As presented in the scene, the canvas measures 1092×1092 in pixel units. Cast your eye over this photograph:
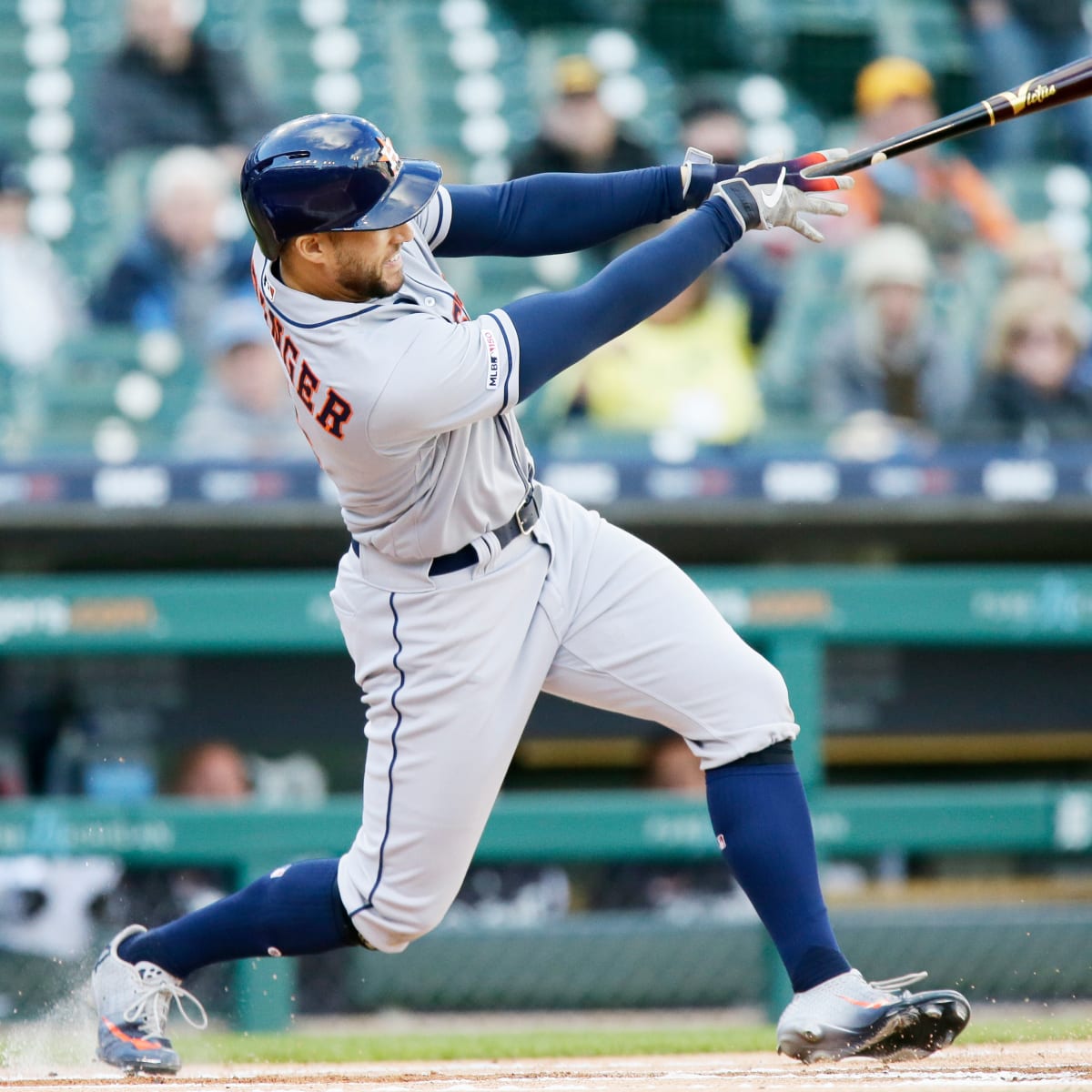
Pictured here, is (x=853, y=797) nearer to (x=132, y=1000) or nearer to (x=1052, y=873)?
(x=1052, y=873)

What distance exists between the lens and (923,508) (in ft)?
16.9

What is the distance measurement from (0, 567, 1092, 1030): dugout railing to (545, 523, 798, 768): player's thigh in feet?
7.07

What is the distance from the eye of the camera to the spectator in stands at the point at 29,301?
5660 mm

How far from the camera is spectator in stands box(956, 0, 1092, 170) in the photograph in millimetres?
7164

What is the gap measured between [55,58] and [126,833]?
11.8 feet

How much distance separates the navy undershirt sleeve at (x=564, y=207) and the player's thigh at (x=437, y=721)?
50 centimetres

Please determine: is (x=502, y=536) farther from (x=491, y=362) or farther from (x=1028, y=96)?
(x=1028, y=96)

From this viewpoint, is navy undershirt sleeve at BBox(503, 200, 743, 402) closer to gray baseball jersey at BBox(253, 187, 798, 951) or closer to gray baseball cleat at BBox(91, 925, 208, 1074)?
gray baseball jersey at BBox(253, 187, 798, 951)

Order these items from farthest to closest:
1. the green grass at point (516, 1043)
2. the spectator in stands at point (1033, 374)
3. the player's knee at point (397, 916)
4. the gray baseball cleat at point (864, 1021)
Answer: the spectator in stands at point (1033, 374), the green grass at point (516, 1043), the player's knee at point (397, 916), the gray baseball cleat at point (864, 1021)

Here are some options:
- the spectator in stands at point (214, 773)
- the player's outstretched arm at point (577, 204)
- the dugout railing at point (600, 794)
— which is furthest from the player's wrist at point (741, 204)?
the spectator in stands at point (214, 773)

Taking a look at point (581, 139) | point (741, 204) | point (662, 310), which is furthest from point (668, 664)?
point (581, 139)

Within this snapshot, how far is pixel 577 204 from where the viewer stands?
2816mm

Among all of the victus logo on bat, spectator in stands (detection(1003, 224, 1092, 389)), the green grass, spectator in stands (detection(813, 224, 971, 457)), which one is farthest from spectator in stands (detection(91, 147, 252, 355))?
the victus logo on bat

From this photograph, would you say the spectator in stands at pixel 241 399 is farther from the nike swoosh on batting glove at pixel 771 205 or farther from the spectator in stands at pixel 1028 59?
the spectator in stands at pixel 1028 59
